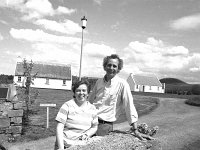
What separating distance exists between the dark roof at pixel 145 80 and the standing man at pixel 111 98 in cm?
4921

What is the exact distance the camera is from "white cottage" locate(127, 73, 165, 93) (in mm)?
51844

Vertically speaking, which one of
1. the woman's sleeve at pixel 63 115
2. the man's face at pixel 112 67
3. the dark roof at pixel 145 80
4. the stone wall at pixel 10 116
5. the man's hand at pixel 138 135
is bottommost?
the stone wall at pixel 10 116

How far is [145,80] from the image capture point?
176 ft

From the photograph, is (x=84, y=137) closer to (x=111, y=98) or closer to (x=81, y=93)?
(x=81, y=93)

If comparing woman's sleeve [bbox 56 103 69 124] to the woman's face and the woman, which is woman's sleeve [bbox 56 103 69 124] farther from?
the woman's face

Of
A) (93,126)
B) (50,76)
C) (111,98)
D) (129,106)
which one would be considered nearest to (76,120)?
(93,126)

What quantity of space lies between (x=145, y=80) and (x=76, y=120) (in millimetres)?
52349

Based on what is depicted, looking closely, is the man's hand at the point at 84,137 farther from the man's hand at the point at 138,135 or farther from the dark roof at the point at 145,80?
the dark roof at the point at 145,80

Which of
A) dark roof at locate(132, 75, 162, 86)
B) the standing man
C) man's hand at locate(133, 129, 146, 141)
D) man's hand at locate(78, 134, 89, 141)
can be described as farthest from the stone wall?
dark roof at locate(132, 75, 162, 86)

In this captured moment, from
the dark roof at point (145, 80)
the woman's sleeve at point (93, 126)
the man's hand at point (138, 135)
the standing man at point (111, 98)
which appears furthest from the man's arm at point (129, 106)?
the dark roof at point (145, 80)

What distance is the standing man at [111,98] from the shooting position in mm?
3188

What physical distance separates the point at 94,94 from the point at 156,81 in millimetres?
54000

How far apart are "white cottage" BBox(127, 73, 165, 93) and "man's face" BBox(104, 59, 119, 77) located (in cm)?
4878

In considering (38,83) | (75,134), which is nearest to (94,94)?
(75,134)
